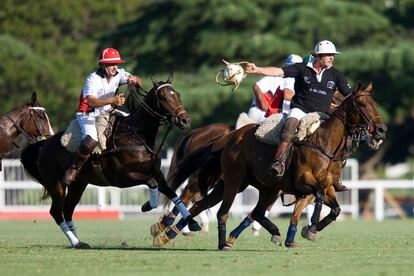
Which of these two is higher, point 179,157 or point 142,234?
point 179,157

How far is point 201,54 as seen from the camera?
40.2 m

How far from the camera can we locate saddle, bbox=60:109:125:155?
16.7 m

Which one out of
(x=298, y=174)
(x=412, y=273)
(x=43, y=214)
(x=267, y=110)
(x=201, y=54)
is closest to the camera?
(x=412, y=273)

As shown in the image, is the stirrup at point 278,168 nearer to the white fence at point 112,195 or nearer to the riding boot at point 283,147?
the riding boot at point 283,147

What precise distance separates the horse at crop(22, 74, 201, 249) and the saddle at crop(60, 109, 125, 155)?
67 mm

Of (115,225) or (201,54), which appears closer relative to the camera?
(115,225)

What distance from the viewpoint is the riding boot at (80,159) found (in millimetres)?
16609

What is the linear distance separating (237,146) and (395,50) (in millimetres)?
22173

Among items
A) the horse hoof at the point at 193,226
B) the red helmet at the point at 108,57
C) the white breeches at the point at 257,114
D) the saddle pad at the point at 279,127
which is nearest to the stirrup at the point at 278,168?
the saddle pad at the point at 279,127

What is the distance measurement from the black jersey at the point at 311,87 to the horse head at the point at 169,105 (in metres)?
1.38

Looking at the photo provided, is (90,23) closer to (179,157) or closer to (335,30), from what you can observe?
(335,30)

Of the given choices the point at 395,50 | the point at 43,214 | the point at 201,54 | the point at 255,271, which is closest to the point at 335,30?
the point at 395,50

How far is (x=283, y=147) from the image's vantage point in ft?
51.1

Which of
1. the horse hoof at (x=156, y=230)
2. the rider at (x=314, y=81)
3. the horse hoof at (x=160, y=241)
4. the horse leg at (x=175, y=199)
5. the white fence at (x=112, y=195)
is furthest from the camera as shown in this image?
the white fence at (x=112, y=195)
